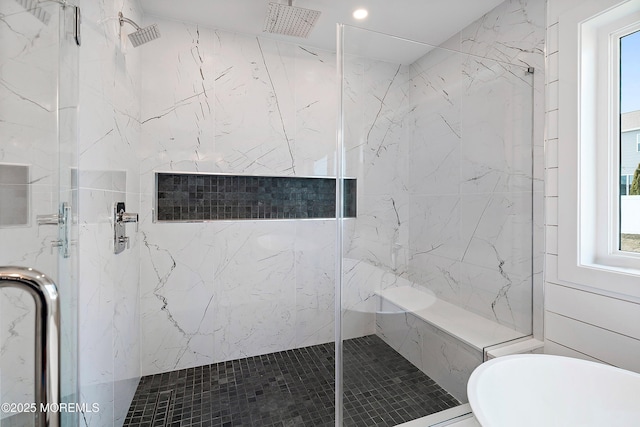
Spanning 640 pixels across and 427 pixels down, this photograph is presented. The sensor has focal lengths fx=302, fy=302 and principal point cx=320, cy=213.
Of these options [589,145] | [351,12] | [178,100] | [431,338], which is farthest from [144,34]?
[589,145]

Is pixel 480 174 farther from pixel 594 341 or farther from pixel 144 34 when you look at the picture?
pixel 144 34

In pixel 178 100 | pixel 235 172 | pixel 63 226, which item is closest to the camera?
pixel 63 226

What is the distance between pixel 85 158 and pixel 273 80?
1.67 metres

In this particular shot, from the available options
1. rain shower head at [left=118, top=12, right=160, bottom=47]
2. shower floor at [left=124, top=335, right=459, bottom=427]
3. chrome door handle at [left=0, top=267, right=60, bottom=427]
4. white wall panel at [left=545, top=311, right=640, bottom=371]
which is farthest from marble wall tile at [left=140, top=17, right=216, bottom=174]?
white wall panel at [left=545, top=311, right=640, bottom=371]

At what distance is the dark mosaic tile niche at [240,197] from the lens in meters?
2.28

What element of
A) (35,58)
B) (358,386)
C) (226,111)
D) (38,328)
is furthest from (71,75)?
(358,386)

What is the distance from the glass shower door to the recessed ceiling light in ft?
5.49

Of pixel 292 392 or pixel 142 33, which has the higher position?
pixel 142 33

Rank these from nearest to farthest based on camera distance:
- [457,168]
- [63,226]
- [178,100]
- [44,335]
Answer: [44,335] → [63,226] → [457,168] → [178,100]

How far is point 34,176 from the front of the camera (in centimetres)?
82

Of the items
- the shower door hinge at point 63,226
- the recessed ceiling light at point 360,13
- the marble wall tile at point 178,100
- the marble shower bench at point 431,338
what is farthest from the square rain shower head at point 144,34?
the marble shower bench at point 431,338

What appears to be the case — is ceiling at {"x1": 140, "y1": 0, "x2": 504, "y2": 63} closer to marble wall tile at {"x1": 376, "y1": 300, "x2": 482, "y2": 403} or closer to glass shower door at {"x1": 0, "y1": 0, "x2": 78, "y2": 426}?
glass shower door at {"x1": 0, "y1": 0, "x2": 78, "y2": 426}

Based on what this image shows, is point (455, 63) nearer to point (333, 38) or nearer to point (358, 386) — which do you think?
point (333, 38)

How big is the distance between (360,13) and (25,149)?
2.09 m
